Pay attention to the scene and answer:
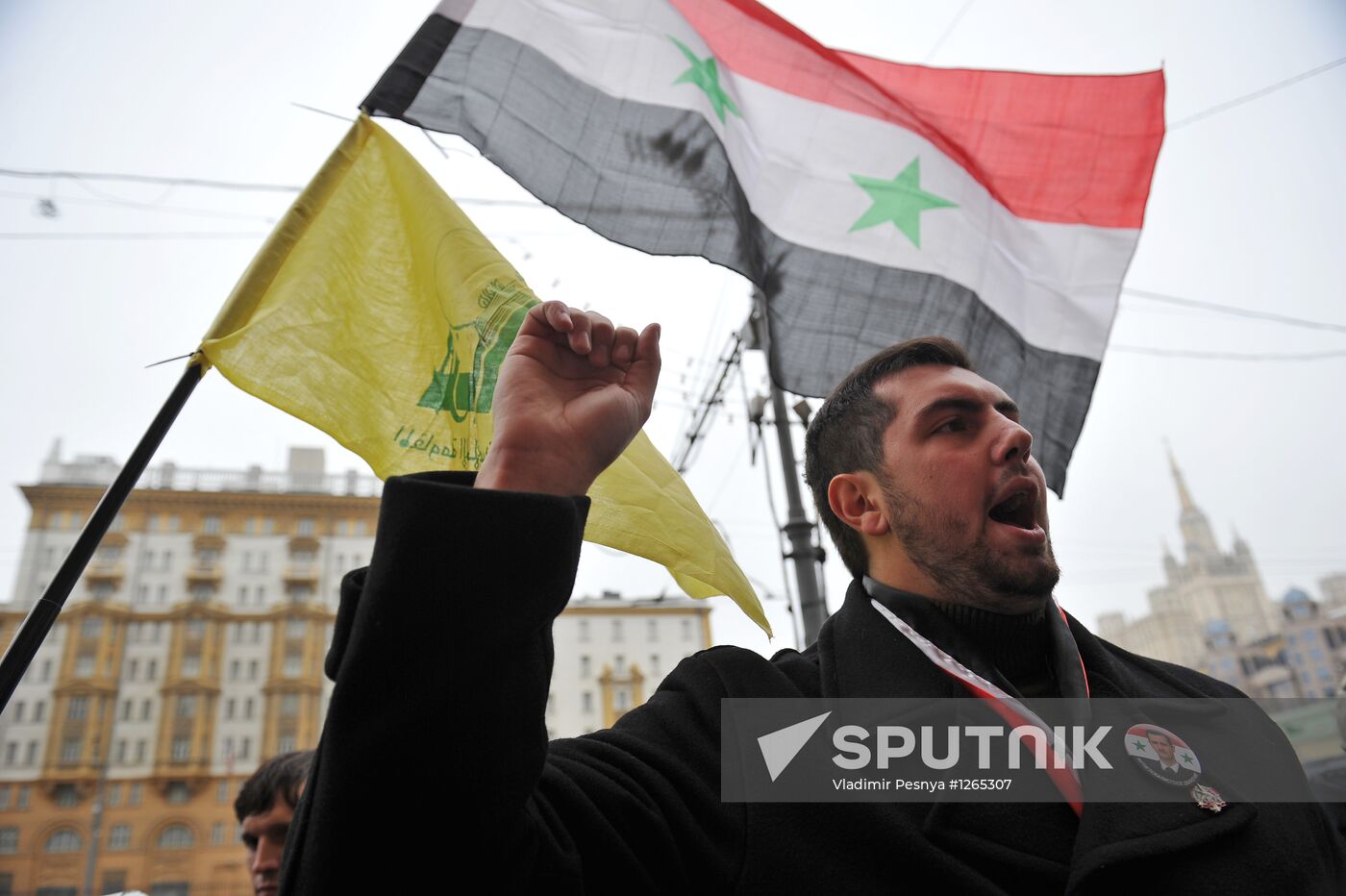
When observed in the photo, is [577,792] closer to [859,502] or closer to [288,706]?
[859,502]

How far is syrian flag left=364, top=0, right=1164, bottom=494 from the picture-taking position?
3332 mm

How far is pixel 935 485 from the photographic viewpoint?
1.99 meters

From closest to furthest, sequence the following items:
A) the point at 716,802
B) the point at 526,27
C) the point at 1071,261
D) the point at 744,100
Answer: the point at 716,802
the point at 526,27
the point at 744,100
the point at 1071,261

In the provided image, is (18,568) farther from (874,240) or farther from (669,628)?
(874,240)

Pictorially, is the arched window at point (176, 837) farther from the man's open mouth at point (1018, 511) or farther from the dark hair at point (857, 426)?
the man's open mouth at point (1018, 511)

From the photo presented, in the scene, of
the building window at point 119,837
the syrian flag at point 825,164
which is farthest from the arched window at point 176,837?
the syrian flag at point 825,164

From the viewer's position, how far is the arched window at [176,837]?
1813 inches

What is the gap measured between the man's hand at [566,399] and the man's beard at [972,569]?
0.73m

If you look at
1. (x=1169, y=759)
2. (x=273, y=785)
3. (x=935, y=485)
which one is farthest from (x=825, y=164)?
(x=273, y=785)

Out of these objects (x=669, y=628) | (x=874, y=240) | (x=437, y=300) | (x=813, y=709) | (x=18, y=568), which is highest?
(x=18, y=568)

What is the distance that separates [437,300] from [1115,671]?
2085mm

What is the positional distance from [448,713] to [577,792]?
1.18 ft

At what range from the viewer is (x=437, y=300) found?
8.97 feet

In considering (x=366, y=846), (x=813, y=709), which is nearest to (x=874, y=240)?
(x=813, y=709)
